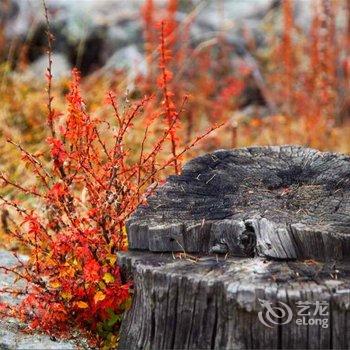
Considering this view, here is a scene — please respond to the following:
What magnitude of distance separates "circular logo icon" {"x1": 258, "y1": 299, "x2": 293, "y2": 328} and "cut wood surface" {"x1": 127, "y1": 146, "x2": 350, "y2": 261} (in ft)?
0.83

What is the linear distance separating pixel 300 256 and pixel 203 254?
35 centimetres

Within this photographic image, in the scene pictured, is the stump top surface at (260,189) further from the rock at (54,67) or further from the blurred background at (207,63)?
the rock at (54,67)

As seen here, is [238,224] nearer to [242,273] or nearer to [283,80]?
[242,273]

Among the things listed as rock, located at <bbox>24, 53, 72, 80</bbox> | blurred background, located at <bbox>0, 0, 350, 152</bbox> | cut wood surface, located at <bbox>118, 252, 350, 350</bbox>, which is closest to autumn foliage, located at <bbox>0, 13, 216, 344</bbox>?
cut wood surface, located at <bbox>118, 252, 350, 350</bbox>

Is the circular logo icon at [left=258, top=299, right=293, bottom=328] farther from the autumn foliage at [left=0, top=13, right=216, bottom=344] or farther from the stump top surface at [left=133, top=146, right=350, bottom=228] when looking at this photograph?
the autumn foliage at [left=0, top=13, right=216, bottom=344]

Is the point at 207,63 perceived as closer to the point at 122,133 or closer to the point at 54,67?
the point at 54,67

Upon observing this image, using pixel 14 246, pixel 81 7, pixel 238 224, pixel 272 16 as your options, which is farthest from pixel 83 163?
pixel 272 16

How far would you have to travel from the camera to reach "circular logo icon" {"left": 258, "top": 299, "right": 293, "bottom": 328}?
224cm

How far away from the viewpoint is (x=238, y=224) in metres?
2.54

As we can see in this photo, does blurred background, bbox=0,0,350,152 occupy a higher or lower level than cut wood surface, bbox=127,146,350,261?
higher

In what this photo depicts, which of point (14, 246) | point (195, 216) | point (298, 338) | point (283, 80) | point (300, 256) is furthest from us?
point (283, 80)

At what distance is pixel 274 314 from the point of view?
2250 millimetres

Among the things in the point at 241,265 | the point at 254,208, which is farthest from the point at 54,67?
the point at 241,265

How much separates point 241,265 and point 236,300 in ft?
0.62
